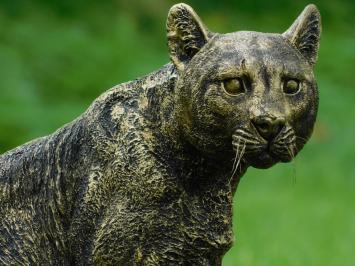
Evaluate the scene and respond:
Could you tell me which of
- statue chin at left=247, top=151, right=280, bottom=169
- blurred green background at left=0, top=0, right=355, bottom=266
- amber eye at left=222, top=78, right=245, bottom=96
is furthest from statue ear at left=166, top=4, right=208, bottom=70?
blurred green background at left=0, top=0, right=355, bottom=266

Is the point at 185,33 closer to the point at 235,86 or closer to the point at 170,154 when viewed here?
the point at 235,86

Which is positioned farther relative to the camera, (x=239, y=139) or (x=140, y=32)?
(x=140, y=32)

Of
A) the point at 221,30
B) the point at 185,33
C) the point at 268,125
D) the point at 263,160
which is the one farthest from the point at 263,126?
the point at 221,30

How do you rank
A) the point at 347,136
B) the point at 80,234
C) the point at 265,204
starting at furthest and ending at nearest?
the point at 347,136 → the point at 265,204 → the point at 80,234

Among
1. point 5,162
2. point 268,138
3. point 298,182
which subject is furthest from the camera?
point 298,182

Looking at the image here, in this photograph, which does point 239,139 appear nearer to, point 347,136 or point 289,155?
point 289,155

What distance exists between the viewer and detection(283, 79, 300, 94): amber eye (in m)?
5.89

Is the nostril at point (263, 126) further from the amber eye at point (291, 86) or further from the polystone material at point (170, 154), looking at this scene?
the amber eye at point (291, 86)

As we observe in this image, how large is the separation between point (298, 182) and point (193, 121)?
8.84 m

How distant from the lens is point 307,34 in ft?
20.2

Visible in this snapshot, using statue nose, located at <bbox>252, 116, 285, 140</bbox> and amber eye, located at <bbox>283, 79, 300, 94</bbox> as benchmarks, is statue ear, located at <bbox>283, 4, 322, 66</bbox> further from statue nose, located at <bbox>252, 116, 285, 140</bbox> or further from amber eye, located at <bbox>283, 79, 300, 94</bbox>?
statue nose, located at <bbox>252, 116, 285, 140</bbox>

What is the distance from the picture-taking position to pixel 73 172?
639cm

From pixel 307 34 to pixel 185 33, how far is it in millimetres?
545

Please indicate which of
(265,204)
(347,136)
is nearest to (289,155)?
(265,204)
